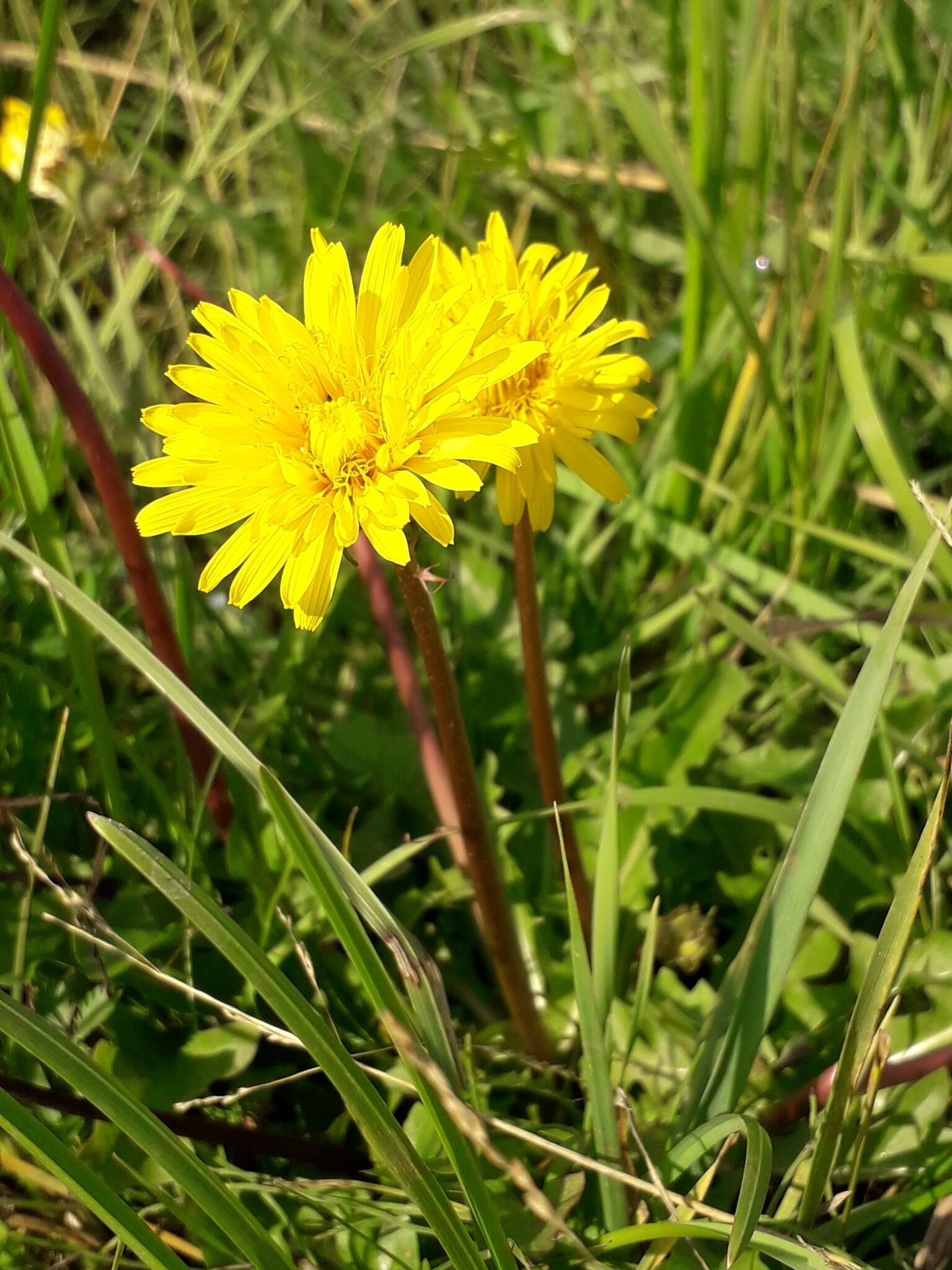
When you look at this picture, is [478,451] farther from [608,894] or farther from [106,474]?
[106,474]

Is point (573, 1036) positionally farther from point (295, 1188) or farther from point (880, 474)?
point (880, 474)

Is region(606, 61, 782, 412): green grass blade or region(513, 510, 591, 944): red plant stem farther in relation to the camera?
region(606, 61, 782, 412): green grass blade

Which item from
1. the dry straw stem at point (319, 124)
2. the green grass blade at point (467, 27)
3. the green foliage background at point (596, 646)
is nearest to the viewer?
the green foliage background at point (596, 646)

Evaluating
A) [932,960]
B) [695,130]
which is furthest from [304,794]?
[695,130]

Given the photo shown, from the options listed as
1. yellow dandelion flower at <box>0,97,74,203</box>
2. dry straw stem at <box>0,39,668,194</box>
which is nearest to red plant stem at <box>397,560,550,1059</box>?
yellow dandelion flower at <box>0,97,74,203</box>

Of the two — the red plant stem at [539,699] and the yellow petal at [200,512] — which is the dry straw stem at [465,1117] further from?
the yellow petal at [200,512]

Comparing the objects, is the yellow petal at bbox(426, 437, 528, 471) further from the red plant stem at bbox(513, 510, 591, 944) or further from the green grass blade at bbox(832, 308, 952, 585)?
the green grass blade at bbox(832, 308, 952, 585)

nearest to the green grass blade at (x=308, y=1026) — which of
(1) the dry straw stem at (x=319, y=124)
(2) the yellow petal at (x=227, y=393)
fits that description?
(2) the yellow petal at (x=227, y=393)
